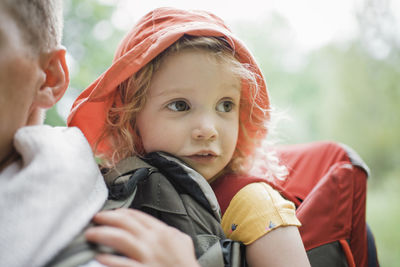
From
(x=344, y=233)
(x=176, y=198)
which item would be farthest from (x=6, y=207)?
(x=344, y=233)

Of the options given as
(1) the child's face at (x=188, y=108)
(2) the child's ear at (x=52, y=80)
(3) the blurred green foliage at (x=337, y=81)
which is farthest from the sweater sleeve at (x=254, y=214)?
(3) the blurred green foliage at (x=337, y=81)

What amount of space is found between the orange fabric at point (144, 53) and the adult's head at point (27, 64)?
156 mm

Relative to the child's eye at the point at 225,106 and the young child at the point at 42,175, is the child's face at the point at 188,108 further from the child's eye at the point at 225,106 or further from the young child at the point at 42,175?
the young child at the point at 42,175

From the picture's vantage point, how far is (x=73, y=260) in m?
0.58

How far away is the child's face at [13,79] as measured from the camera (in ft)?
2.10

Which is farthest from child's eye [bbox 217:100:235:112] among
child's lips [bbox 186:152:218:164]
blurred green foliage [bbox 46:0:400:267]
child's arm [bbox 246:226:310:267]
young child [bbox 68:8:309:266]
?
blurred green foliage [bbox 46:0:400:267]

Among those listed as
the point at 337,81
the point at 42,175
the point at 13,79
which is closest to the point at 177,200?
the point at 42,175

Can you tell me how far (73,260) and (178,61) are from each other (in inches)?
21.2

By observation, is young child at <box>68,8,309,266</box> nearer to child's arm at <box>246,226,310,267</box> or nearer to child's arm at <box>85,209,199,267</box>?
child's arm at <box>246,226,310,267</box>

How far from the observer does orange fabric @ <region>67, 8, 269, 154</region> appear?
0.90 m

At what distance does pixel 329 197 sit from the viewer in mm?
1049

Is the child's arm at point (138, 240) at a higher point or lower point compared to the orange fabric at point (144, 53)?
lower

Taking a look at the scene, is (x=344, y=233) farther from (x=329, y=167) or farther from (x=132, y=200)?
(x=132, y=200)

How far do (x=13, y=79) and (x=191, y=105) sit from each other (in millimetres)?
423
